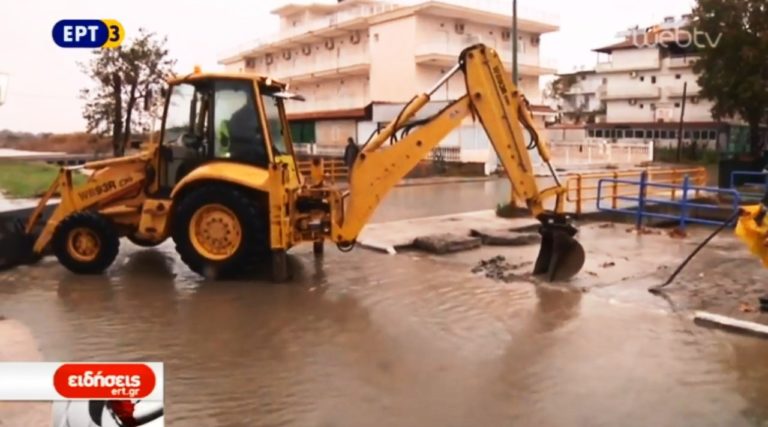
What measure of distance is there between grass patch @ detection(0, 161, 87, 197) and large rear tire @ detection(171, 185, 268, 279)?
5.34 ft

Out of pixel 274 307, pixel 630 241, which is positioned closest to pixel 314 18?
pixel 274 307

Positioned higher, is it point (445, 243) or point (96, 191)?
point (96, 191)

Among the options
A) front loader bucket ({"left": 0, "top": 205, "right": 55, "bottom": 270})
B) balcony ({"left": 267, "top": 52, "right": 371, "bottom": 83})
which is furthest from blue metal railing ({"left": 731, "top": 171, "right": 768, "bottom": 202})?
front loader bucket ({"left": 0, "top": 205, "right": 55, "bottom": 270})

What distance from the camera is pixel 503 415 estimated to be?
9.32 feet

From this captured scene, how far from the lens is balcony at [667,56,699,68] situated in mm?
22125

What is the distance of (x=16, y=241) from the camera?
581 centimetres

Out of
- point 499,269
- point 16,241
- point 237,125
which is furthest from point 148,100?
point 499,269

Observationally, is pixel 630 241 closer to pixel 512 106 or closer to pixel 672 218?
pixel 672 218

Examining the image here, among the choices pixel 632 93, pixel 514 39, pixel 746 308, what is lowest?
pixel 746 308

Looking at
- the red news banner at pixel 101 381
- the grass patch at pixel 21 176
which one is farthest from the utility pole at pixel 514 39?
the red news banner at pixel 101 381

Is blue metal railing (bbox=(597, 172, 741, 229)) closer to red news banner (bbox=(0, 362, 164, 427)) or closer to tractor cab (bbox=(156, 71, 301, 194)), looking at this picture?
tractor cab (bbox=(156, 71, 301, 194))

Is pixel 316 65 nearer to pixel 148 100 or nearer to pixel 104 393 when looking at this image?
pixel 148 100

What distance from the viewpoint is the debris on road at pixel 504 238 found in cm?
736

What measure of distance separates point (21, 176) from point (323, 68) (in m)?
2.95
